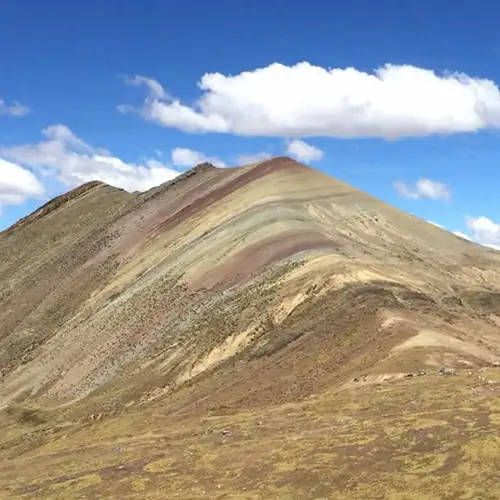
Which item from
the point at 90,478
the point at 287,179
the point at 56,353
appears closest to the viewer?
the point at 90,478

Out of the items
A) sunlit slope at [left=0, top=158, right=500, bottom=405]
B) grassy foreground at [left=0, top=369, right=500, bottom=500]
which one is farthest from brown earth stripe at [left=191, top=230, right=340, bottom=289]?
grassy foreground at [left=0, top=369, right=500, bottom=500]

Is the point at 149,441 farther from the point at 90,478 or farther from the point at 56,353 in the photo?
the point at 56,353

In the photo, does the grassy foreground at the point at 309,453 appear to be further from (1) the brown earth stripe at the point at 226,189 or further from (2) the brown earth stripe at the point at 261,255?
(1) the brown earth stripe at the point at 226,189

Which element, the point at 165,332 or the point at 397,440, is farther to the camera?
the point at 165,332

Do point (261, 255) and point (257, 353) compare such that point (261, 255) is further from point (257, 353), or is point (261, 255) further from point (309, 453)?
point (309, 453)

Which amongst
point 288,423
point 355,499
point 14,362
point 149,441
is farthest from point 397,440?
point 14,362

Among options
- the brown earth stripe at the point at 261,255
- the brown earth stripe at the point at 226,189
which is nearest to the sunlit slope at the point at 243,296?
the brown earth stripe at the point at 261,255
